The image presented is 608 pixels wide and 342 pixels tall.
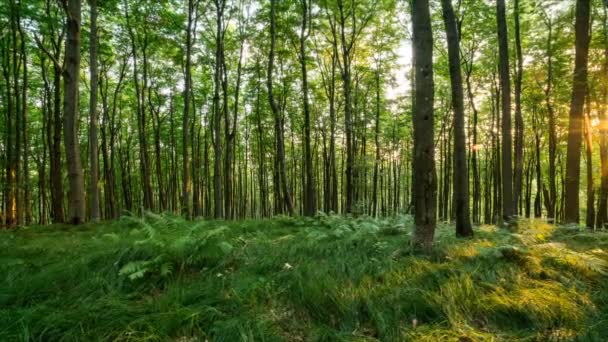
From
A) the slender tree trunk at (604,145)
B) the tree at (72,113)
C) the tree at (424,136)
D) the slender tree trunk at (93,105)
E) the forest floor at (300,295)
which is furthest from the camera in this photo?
the slender tree trunk at (604,145)

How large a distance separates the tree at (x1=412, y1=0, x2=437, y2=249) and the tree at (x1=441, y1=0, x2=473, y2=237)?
1.90 metres

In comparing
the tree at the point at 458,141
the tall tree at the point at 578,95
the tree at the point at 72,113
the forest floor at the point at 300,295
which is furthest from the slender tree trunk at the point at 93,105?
the tall tree at the point at 578,95

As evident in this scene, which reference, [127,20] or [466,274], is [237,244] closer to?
[466,274]

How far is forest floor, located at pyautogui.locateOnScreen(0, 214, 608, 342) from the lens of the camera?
212 cm

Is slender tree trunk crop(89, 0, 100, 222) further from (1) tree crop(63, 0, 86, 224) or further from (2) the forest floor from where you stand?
(2) the forest floor

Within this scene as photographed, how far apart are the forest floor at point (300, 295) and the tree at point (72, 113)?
13.5 ft

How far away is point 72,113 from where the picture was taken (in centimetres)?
791

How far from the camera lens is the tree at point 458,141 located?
573cm

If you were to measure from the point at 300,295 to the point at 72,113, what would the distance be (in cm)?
859

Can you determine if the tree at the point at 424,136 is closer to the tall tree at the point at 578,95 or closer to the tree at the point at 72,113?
the tall tree at the point at 578,95

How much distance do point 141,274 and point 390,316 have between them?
7.49ft

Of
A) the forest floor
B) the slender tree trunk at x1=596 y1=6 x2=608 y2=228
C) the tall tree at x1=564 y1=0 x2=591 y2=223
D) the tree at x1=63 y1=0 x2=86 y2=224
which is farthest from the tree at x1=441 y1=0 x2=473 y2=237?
the tree at x1=63 y1=0 x2=86 y2=224

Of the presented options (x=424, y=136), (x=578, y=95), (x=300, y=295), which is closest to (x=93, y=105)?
(x=300, y=295)

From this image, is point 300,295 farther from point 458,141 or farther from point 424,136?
point 458,141
